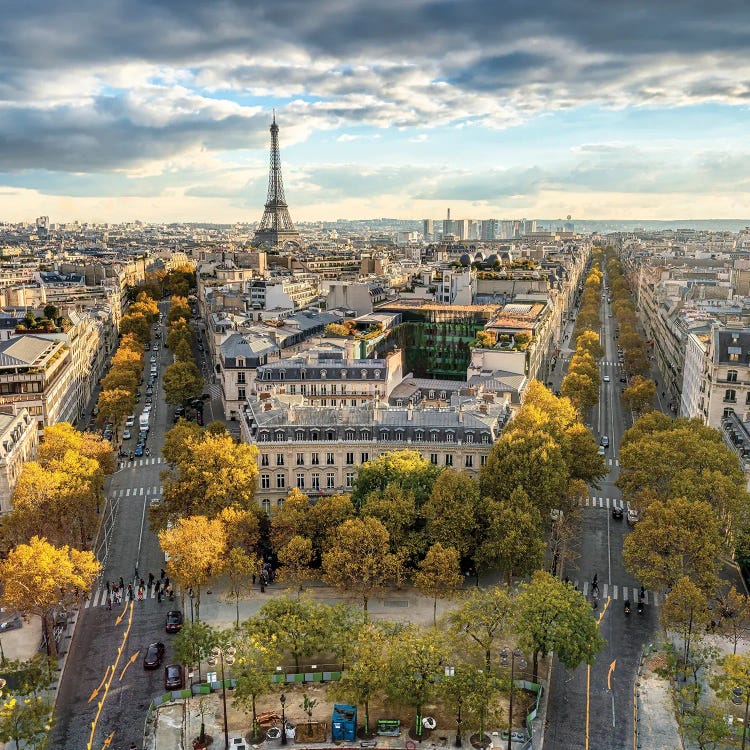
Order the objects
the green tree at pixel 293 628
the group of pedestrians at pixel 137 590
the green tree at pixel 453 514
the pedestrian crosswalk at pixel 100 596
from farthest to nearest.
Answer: the group of pedestrians at pixel 137 590
the pedestrian crosswalk at pixel 100 596
the green tree at pixel 453 514
the green tree at pixel 293 628

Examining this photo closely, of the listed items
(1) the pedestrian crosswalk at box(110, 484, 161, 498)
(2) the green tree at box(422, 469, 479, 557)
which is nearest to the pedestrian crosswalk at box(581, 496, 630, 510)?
(2) the green tree at box(422, 469, 479, 557)

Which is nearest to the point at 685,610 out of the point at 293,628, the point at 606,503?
the point at 293,628

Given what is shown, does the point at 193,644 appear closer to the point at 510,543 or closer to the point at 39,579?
the point at 39,579

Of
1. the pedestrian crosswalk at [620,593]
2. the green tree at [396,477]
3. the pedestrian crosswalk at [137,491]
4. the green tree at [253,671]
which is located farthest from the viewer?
the pedestrian crosswalk at [137,491]

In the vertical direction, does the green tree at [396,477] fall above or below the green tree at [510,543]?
above

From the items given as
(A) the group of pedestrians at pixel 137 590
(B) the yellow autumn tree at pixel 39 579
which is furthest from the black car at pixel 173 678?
(A) the group of pedestrians at pixel 137 590

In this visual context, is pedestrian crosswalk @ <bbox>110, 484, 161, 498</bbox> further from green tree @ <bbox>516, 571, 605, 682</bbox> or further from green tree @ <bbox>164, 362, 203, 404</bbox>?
green tree @ <bbox>516, 571, 605, 682</bbox>

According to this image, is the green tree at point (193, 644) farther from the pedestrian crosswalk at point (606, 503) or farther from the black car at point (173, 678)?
the pedestrian crosswalk at point (606, 503)
